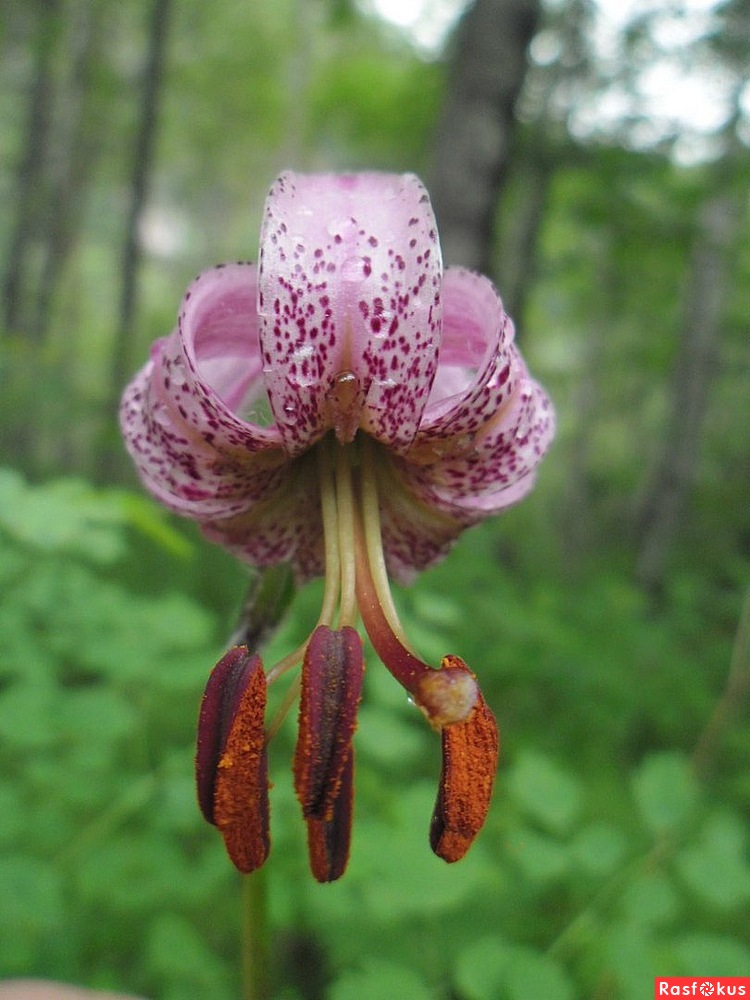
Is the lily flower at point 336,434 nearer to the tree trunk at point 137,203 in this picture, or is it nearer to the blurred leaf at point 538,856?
the blurred leaf at point 538,856

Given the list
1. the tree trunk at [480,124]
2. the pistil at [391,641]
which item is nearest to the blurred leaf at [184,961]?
the pistil at [391,641]

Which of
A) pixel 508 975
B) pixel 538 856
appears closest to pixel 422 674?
pixel 508 975

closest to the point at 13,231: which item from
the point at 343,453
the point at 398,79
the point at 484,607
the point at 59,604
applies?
the point at 398,79

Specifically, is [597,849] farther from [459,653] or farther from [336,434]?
[459,653]

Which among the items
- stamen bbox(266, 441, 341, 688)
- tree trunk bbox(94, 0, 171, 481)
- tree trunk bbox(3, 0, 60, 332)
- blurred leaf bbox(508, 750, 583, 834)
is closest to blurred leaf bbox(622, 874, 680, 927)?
blurred leaf bbox(508, 750, 583, 834)

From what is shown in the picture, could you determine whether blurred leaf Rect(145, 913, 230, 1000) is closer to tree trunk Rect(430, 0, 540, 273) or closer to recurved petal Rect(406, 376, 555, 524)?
recurved petal Rect(406, 376, 555, 524)

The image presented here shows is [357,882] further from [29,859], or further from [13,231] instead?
[13,231]
